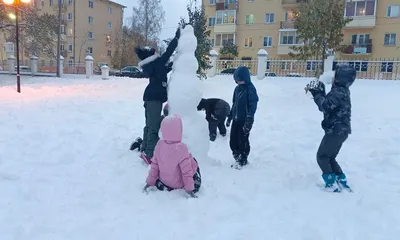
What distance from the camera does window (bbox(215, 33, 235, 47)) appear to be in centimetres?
4076

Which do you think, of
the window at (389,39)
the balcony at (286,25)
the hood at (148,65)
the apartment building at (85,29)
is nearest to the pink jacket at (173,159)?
the hood at (148,65)

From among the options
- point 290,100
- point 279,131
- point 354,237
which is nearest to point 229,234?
point 354,237

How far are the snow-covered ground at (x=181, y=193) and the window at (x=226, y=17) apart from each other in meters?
35.4

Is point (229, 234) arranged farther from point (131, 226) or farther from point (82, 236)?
point (82, 236)

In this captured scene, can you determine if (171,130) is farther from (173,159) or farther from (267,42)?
(267,42)

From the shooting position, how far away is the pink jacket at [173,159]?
3.62 metres

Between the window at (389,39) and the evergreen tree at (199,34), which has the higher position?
the window at (389,39)

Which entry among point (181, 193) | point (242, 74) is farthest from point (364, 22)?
point (181, 193)

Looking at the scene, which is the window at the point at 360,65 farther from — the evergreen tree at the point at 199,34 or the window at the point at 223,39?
the window at the point at 223,39

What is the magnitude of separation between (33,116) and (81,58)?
1972 inches

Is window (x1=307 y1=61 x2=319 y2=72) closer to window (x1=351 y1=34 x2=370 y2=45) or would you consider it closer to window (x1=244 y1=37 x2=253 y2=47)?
window (x1=351 y1=34 x2=370 y2=45)

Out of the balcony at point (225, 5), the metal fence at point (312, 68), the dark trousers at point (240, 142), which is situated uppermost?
the balcony at point (225, 5)

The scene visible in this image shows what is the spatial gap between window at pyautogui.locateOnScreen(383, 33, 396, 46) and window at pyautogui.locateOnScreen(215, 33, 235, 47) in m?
17.4

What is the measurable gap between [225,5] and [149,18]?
44.6ft
